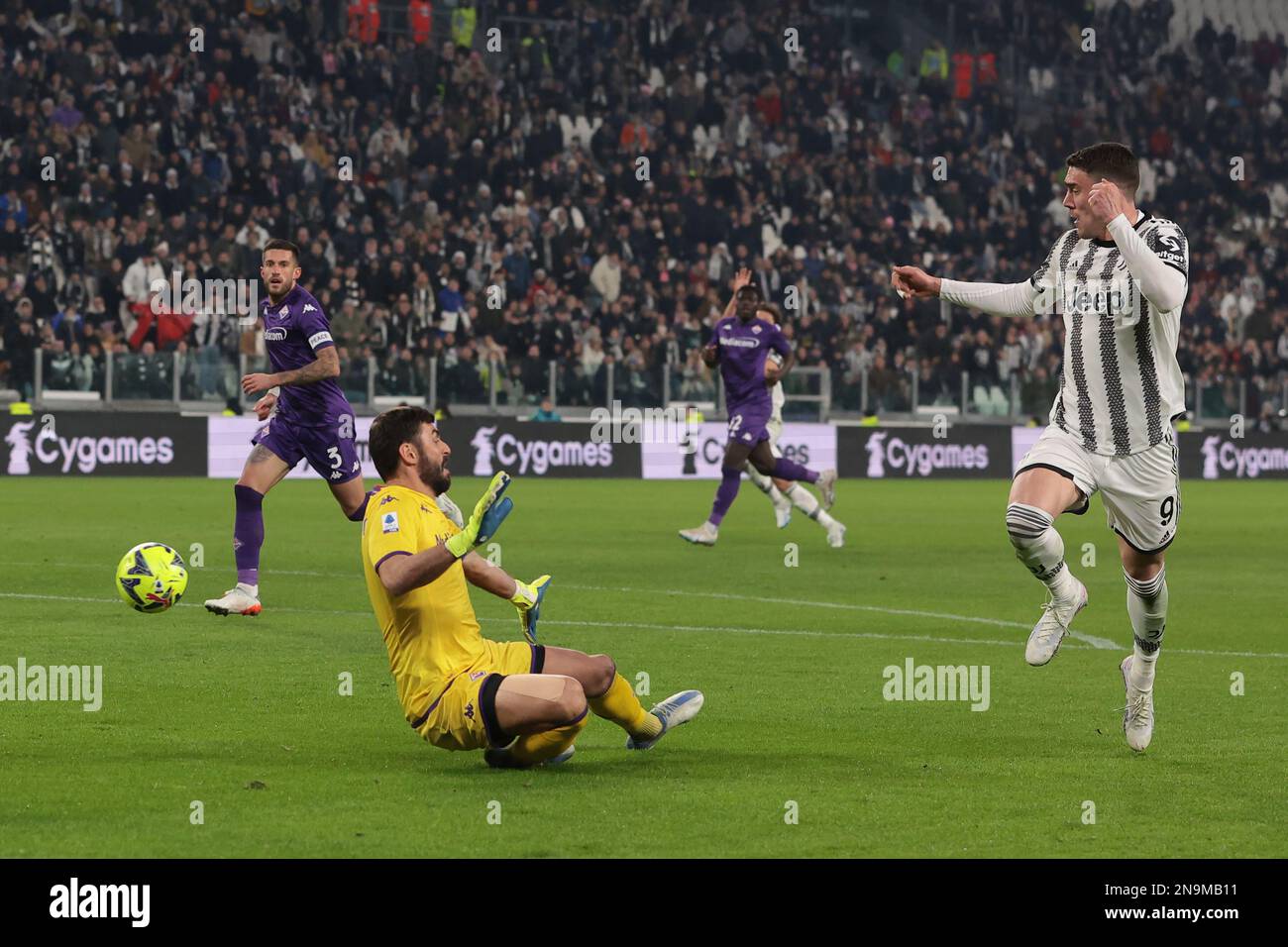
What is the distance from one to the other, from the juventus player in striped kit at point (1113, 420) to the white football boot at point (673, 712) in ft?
4.98

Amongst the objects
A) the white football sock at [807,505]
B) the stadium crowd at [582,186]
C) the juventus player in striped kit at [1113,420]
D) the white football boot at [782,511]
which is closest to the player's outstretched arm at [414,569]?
the juventus player in striped kit at [1113,420]

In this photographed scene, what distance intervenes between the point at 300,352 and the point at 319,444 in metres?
0.64

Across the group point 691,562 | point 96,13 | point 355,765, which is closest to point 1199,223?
point 96,13

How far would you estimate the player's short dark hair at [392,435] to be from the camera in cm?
729

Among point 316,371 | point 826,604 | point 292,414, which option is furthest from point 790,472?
point 316,371

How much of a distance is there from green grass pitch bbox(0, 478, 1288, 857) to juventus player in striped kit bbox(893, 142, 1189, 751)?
570 millimetres

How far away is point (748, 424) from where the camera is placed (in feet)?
63.3

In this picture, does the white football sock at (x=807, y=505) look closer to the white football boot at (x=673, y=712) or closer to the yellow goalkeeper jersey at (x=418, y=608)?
the white football boot at (x=673, y=712)

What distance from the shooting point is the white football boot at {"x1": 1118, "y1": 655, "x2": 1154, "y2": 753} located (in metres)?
8.09

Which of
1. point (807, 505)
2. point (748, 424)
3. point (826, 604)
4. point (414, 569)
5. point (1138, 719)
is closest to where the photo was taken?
point (414, 569)
